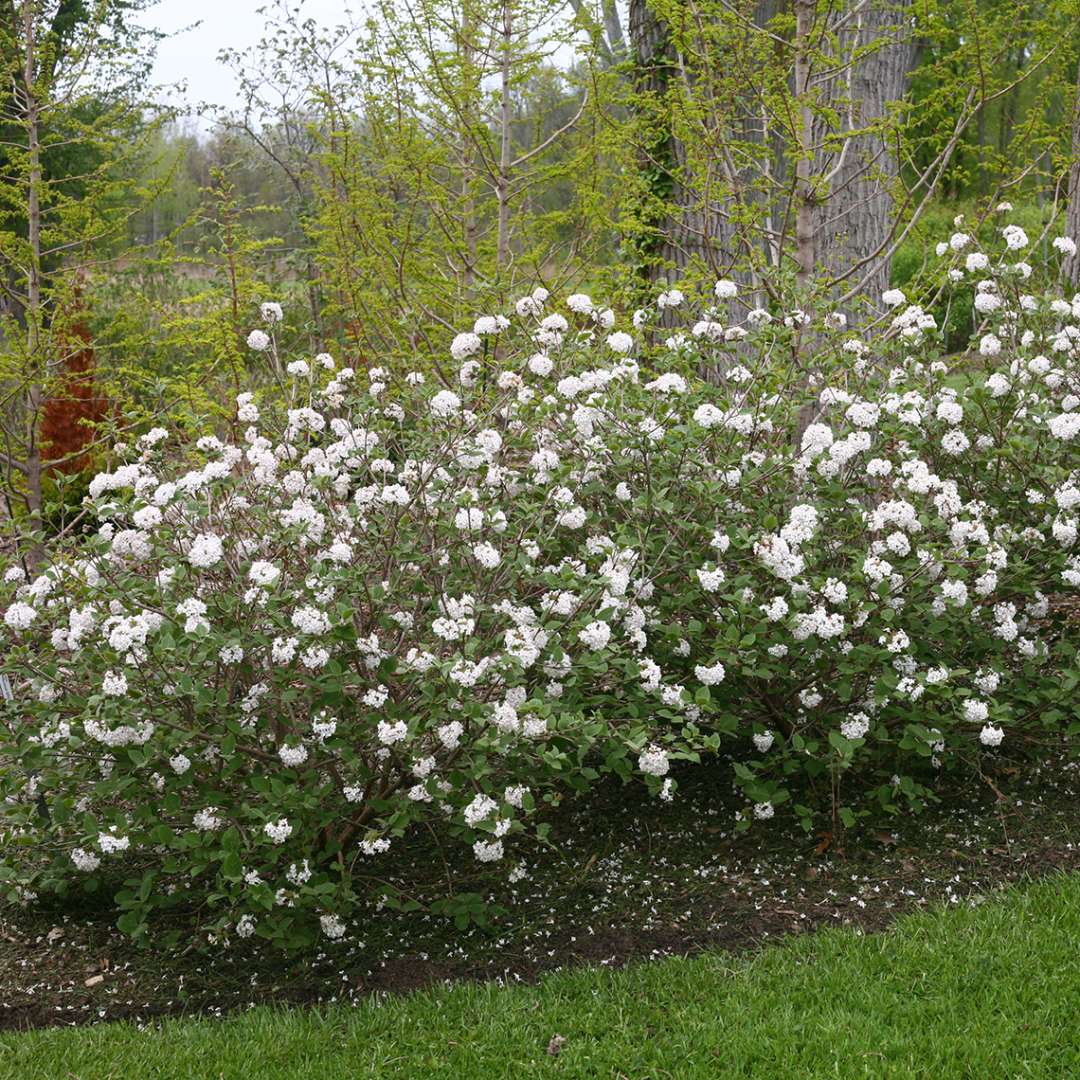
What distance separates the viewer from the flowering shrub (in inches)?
140

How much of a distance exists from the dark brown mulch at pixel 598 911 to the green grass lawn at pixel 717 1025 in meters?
0.14

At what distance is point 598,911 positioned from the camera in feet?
12.9

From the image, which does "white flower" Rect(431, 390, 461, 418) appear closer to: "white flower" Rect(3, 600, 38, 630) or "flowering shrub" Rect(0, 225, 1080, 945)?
"flowering shrub" Rect(0, 225, 1080, 945)

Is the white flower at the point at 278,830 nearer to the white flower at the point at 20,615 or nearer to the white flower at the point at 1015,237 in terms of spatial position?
the white flower at the point at 20,615

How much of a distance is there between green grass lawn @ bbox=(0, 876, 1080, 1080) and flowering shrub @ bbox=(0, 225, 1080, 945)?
41 cm

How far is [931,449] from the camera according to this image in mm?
4562

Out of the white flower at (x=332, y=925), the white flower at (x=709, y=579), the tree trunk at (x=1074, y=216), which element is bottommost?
the white flower at (x=332, y=925)

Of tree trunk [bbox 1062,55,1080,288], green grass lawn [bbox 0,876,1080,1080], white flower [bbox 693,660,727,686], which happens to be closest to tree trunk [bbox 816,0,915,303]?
tree trunk [bbox 1062,55,1080,288]

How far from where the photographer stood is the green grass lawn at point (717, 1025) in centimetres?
310

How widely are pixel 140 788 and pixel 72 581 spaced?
2.20ft

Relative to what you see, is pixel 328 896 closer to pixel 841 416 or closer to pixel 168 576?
pixel 168 576

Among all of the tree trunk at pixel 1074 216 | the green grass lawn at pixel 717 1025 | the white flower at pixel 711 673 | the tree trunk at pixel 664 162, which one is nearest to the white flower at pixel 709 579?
the white flower at pixel 711 673

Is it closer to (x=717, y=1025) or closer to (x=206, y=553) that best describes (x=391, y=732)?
(x=206, y=553)

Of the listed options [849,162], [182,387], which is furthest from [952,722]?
[182,387]
